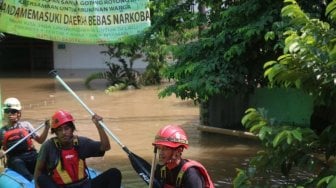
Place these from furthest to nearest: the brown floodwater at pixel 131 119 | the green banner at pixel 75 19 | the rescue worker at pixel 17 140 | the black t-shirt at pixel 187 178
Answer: the green banner at pixel 75 19 < the brown floodwater at pixel 131 119 < the rescue worker at pixel 17 140 < the black t-shirt at pixel 187 178

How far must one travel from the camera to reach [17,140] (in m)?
6.68

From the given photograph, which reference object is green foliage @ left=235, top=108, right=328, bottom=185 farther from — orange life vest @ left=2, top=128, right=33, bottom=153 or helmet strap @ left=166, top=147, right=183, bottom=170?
orange life vest @ left=2, top=128, right=33, bottom=153

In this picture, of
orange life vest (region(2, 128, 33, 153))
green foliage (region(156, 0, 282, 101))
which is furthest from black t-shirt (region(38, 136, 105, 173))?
green foliage (region(156, 0, 282, 101))

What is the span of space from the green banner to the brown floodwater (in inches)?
72.7

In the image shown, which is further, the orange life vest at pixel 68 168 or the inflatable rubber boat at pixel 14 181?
the inflatable rubber boat at pixel 14 181

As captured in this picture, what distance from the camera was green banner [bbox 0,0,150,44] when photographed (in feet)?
48.2

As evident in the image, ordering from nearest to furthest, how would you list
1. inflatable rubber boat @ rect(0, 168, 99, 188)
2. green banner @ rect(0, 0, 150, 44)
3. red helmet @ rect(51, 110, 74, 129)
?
red helmet @ rect(51, 110, 74, 129) → inflatable rubber boat @ rect(0, 168, 99, 188) → green banner @ rect(0, 0, 150, 44)

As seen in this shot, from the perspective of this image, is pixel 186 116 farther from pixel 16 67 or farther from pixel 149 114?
pixel 16 67

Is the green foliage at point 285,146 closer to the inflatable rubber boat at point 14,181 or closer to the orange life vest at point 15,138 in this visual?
the inflatable rubber boat at point 14,181

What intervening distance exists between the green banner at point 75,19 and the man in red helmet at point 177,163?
429 inches

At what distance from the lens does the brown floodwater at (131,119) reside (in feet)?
29.4

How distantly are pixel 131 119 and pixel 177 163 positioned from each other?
350 inches

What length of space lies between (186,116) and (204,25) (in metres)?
4.81

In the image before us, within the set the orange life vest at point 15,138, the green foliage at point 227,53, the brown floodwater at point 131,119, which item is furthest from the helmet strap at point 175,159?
the brown floodwater at point 131,119
